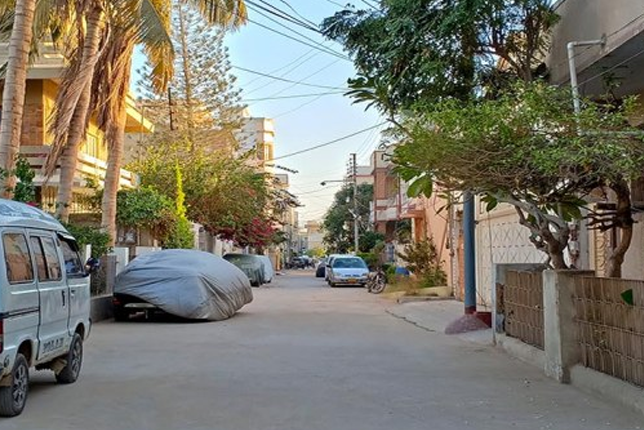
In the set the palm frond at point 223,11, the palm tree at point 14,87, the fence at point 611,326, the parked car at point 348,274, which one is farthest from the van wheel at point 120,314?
the parked car at point 348,274

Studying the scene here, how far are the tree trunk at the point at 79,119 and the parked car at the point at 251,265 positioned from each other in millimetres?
20420

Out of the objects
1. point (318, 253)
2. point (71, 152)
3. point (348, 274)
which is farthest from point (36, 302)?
point (318, 253)

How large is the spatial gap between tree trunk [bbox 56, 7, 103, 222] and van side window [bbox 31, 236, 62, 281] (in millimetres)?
10056

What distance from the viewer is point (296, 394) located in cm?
885

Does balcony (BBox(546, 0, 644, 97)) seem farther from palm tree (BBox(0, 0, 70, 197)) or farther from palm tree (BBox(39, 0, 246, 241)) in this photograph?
palm tree (BBox(0, 0, 70, 197))

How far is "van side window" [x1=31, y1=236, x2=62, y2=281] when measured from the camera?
27.3 ft

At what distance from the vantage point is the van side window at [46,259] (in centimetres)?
831

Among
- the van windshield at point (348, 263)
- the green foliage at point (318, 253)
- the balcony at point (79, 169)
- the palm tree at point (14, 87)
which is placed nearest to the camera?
the palm tree at point (14, 87)

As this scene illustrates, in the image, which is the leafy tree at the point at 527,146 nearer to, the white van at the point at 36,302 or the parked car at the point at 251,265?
the white van at the point at 36,302

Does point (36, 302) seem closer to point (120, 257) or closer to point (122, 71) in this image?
point (122, 71)

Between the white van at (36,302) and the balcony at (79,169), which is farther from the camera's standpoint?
the balcony at (79,169)

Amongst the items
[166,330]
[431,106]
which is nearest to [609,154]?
[431,106]

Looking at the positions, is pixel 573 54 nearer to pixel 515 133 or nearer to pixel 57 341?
pixel 515 133

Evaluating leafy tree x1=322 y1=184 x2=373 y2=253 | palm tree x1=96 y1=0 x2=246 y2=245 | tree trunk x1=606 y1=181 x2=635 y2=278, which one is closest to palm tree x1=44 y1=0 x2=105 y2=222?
palm tree x1=96 y1=0 x2=246 y2=245
